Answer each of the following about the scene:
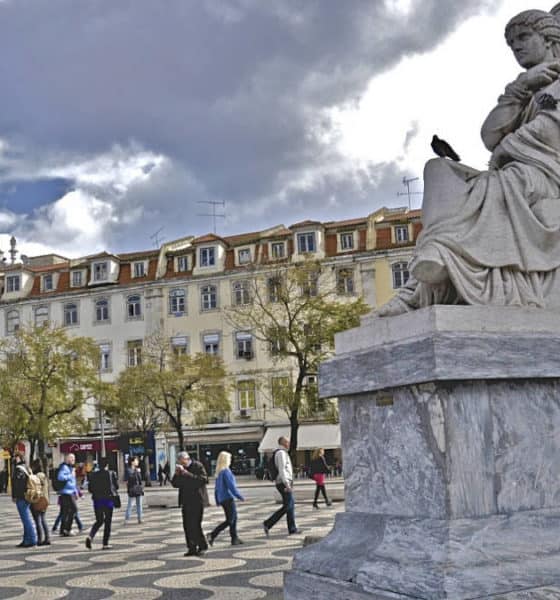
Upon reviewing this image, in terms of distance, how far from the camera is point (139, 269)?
164ft

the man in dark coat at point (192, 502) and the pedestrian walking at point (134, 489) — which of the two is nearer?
the man in dark coat at point (192, 502)

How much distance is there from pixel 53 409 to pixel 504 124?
112 ft

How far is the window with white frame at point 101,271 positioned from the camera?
49969 mm

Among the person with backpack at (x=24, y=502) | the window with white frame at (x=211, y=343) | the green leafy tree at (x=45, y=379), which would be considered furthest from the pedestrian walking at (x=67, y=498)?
the window with white frame at (x=211, y=343)

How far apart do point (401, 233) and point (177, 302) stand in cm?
1377

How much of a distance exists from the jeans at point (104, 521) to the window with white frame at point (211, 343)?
3477 cm

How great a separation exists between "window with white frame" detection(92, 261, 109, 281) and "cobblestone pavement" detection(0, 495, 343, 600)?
35.3 metres

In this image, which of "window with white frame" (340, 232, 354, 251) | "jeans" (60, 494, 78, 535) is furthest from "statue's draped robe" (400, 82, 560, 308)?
"window with white frame" (340, 232, 354, 251)

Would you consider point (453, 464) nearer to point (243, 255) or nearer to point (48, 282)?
point (243, 255)

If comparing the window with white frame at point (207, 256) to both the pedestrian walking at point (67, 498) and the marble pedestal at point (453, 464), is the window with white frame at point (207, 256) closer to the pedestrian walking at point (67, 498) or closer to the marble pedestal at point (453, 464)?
the pedestrian walking at point (67, 498)

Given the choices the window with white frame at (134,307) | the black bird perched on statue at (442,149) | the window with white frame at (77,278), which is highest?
the window with white frame at (77,278)

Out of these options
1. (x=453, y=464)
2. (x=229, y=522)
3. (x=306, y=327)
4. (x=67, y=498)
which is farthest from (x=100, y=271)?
(x=453, y=464)

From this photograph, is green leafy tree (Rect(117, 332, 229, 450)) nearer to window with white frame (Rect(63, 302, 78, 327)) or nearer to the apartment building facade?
the apartment building facade

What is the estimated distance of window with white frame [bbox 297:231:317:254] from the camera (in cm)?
4534
